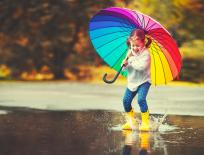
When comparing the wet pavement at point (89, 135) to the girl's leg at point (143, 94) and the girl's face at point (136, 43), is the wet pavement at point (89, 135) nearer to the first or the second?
the girl's leg at point (143, 94)

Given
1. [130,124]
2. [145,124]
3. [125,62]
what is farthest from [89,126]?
[125,62]

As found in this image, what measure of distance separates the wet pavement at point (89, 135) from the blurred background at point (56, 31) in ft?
48.7

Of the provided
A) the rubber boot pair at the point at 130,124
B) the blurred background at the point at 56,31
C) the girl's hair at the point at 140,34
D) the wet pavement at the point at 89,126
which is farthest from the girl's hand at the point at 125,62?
the blurred background at the point at 56,31

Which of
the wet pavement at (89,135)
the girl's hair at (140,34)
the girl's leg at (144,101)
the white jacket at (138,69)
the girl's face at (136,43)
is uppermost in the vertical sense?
the girl's hair at (140,34)

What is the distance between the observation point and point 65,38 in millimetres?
28656

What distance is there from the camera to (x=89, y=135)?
10023mm

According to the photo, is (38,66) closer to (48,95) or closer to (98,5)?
(98,5)

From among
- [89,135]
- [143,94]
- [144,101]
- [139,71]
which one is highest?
[139,71]

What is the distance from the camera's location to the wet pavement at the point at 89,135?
8430 millimetres

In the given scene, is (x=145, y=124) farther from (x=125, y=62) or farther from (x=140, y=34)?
(x=140, y=34)

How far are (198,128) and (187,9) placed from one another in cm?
1778

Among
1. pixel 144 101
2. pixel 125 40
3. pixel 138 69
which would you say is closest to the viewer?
pixel 138 69

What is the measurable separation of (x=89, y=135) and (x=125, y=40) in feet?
7.77

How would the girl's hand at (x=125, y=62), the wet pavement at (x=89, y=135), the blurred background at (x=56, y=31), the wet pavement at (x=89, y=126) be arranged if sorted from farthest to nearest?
the blurred background at (x=56, y=31) → the girl's hand at (x=125, y=62) → the wet pavement at (x=89, y=126) → the wet pavement at (x=89, y=135)
